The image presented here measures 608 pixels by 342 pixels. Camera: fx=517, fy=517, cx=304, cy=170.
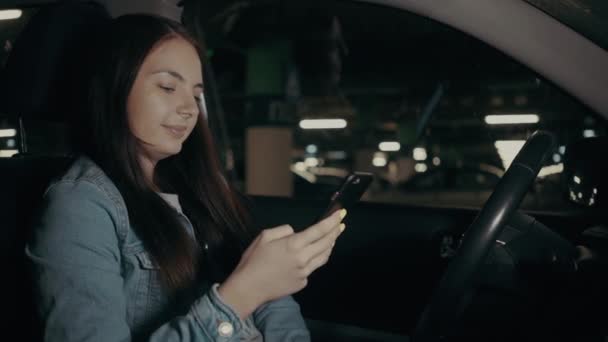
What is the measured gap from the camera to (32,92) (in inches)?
55.0

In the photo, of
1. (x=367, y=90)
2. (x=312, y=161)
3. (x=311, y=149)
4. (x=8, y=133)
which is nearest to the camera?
(x=8, y=133)

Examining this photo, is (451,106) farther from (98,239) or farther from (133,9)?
(98,239)

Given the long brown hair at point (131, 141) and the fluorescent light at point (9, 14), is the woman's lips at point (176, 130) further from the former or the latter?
the fluorescent light at point (9, 14)

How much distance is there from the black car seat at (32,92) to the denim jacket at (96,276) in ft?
1.06

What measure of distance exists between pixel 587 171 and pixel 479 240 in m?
0.32

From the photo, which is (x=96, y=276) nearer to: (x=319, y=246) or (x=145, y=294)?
(x=145, y=294)

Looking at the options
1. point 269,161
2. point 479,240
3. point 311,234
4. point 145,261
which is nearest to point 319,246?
point 311,234

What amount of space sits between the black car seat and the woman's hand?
0.69 meters

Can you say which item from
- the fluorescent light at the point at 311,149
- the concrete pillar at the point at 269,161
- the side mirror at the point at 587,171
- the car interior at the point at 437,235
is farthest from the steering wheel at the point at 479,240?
the fluorescent light at the point at 311,149

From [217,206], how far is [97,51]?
0.58 metres

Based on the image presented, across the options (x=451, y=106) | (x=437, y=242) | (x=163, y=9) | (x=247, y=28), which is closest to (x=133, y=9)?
(x=163, y=9)

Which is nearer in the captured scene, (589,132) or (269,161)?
(589,132)

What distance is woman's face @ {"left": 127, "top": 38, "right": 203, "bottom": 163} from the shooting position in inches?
47.9

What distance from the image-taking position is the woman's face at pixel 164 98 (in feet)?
3.99
